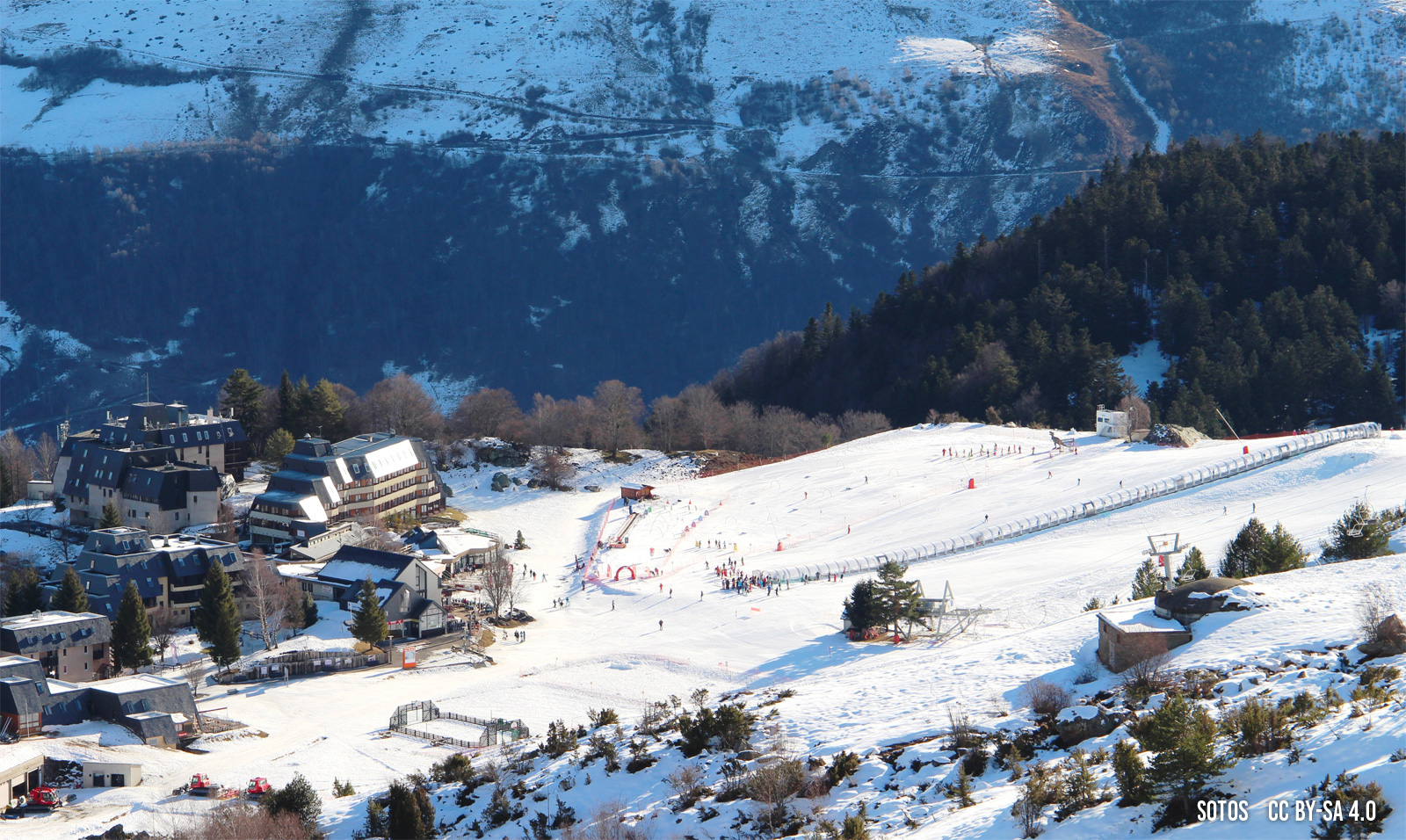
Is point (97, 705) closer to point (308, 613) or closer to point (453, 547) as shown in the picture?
point (308, 613)

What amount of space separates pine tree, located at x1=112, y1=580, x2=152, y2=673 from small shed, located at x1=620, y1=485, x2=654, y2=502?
27.7m

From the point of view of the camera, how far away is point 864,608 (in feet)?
139

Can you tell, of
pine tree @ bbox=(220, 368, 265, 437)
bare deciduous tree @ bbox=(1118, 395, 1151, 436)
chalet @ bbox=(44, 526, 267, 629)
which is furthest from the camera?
pine tree @ bbox=(220, 368, 265, 437)

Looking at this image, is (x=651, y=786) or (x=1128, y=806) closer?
(x=1128, y=806)

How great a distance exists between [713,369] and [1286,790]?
16894 centimetres

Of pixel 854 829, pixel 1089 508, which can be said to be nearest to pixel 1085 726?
pixel 854 829

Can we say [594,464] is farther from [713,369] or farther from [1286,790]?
[713,369]

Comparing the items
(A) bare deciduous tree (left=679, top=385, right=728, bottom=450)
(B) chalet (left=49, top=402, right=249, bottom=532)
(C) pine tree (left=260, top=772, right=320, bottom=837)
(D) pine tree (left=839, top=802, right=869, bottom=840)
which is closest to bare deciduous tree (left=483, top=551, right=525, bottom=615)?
(B) chalet (left=49, top=402, right=249, bottom=532)

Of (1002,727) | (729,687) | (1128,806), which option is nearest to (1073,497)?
(729,687)

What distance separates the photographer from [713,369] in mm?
188125

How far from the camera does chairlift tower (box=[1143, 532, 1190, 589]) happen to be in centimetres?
3793

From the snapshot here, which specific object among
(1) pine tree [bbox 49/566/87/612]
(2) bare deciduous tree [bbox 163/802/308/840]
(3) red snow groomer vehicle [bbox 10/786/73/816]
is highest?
(1) pine tree [bbox 49/566/87/612]

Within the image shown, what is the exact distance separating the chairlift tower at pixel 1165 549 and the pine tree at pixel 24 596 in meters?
38.8

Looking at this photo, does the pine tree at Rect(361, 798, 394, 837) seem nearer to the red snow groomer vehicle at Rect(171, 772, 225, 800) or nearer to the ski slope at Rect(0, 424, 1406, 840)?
the ski slope at Rect(0, 424, 1406, 840)
